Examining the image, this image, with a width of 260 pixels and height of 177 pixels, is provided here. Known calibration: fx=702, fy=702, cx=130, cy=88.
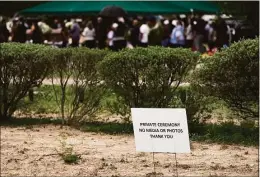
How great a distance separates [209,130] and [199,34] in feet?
59.2

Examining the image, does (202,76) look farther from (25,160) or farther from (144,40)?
(144,40)

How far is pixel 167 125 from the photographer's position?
218 inches

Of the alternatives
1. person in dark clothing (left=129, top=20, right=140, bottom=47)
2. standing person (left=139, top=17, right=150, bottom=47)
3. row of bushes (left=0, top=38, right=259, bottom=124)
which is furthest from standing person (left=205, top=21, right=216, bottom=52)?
row of bushes (left=0, top=38, right=259, bottom=124)

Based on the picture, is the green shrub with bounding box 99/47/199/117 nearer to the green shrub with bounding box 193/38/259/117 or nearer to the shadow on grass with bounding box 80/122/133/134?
the green shrub with bounding box 193/38/259/117

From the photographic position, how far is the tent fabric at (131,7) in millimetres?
27938

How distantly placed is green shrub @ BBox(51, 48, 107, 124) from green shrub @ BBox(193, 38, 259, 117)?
1.61 meters

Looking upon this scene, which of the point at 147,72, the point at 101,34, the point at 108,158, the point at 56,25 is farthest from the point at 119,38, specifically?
the point at 108,158

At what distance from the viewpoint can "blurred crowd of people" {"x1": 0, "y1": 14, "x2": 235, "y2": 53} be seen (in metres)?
25.3

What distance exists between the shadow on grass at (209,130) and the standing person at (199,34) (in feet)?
51.4

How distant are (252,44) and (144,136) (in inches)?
137

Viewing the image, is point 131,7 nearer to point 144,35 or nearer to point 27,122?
point 144,35

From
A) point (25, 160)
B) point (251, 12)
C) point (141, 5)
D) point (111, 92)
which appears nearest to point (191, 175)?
point (25, 160)

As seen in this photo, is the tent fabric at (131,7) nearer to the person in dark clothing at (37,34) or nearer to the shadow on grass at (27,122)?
the person in dark clothing at (37,34)

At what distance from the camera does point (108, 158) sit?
25.6 ft
